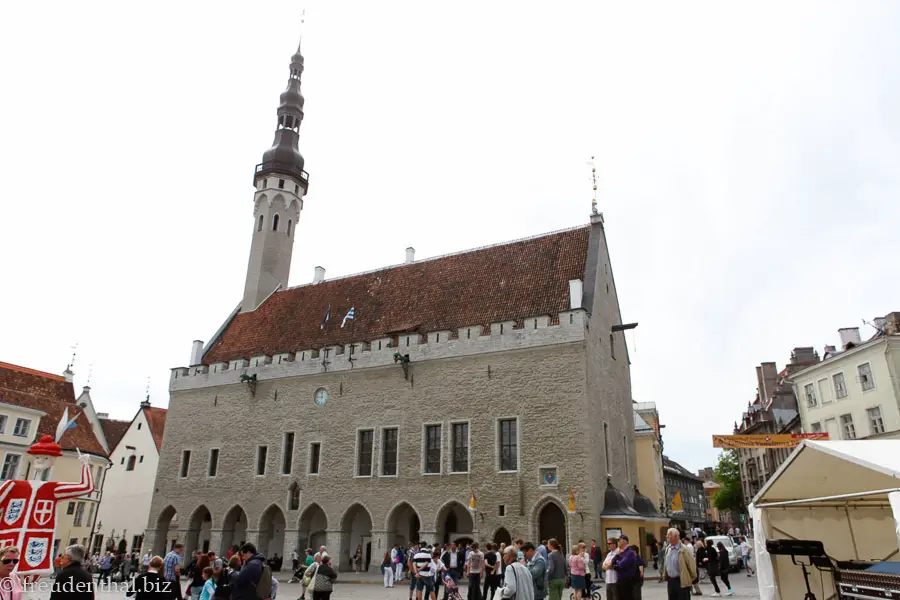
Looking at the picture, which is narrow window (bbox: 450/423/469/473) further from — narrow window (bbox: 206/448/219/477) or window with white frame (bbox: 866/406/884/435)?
window with white frame (bbox: 866/406/884/435)

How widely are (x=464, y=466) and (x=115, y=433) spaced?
3385 cm

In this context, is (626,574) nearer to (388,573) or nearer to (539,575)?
(539,575)

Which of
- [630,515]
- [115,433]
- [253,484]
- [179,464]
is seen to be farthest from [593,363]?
[115,433]

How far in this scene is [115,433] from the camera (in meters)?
44.4

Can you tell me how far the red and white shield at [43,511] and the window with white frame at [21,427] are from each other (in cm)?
2445

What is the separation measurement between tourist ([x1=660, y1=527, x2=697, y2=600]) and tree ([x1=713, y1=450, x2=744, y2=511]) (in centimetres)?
4875

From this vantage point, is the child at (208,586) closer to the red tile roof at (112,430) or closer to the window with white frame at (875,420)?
the window with white frame at (875,420)

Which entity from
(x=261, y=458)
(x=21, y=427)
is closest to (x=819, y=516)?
(x=261, y=458)

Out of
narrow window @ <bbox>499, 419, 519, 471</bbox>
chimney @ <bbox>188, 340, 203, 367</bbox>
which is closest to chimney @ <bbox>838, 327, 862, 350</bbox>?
narrow window @ <bbox>499, 419, 519, 471</bbox>

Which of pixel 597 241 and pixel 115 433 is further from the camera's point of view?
pixel 115 433

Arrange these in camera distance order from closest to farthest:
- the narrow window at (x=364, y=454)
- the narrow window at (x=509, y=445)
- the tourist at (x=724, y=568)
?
the tourist at (x=724, y=568) < the narrow window at (x=509, y=445) < the narrow window at (x=364, y=454)

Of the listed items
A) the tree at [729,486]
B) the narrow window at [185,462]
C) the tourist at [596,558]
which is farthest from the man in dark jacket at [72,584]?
the tree at [729,486]

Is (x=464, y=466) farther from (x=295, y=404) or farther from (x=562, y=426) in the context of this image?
(x=295, y=404)

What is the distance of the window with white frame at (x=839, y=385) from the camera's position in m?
29.0
